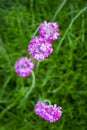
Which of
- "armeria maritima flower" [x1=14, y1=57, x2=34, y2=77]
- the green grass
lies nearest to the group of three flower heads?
"armeria maritima flower" [x1=14, y1=57, x2=34, y2=77]

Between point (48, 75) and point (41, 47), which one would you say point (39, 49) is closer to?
point (41, 47)

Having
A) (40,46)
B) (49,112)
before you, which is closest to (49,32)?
(40,46)

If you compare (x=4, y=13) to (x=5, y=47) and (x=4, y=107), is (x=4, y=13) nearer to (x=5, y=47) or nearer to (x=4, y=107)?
(x=5, y=47)

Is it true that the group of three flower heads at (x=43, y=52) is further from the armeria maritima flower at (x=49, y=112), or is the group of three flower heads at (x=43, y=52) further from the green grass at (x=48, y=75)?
the green grass at (x=48, y=75)

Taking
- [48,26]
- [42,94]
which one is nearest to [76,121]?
[42,94]

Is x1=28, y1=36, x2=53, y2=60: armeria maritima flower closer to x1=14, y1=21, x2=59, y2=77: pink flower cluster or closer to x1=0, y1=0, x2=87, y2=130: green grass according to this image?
x1=14, y1=21, x2=59, y2=77: pink flower cluster

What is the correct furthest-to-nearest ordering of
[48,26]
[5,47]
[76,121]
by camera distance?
[5,47] < [76,121] < [48,26]

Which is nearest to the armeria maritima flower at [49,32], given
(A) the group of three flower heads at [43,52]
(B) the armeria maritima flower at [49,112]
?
(A) the group of three flower heads at [43,52]

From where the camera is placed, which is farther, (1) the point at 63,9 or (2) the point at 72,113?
(1) the point at 63,9
